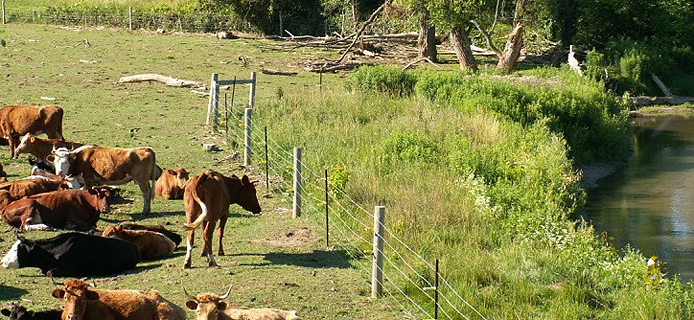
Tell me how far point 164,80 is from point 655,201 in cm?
1644

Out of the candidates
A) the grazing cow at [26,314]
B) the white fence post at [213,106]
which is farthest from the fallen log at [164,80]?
the grazing cow at [26,314]

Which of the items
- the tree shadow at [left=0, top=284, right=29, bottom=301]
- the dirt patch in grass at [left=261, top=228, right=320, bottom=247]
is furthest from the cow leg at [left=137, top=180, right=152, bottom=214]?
the tree shadow at [left=0, top=284, right=29, bottom=301]

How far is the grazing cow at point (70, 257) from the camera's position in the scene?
1362 centimetres

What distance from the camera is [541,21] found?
46.7 meters

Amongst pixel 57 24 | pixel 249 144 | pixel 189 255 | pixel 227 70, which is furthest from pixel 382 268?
pixel 57 24

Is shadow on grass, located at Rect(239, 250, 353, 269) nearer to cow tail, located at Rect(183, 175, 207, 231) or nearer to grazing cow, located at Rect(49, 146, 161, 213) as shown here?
cow tail, located at Rect(183, 175, 207, 231)

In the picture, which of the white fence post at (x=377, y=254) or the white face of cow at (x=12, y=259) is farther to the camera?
the white face of cow at (x=12, y=259)

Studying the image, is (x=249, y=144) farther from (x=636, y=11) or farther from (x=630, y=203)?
(x=636, y=11)

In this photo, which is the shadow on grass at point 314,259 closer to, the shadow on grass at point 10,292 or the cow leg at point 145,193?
the shadow on grass at point 10,292

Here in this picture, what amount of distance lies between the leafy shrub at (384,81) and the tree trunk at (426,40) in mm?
12874

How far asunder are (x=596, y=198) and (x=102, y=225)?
1363cm

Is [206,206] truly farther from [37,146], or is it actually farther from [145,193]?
[37,146]

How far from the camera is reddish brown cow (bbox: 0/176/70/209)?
1703cm

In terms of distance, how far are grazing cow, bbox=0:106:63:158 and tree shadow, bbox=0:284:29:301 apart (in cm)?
975
